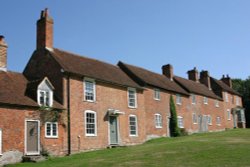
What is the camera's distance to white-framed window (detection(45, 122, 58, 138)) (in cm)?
2616

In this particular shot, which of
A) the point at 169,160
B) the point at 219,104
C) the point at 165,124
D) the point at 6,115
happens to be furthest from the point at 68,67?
the point at 219,104

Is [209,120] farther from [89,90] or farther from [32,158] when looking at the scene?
[32,158]

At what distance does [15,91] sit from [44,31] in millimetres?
6891

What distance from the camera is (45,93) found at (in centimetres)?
2702

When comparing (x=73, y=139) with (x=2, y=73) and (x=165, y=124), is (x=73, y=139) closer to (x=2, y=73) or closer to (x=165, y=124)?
(x=2, y=73)

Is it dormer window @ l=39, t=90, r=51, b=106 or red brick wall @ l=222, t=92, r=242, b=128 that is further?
red brick wall @ l=222, t=92, r=242, b=128

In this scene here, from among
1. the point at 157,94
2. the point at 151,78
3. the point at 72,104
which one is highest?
the point at 151,78

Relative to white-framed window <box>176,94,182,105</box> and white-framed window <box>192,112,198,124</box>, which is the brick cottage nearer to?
white-framed window <box>176,94,182,105</box>

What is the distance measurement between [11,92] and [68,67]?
5710 millimetres

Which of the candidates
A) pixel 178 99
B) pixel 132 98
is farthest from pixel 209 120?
pixel 132 98

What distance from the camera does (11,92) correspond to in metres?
25.2

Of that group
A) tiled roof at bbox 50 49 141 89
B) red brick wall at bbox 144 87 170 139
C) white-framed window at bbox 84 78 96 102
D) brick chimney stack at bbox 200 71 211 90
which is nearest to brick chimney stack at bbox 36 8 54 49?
tiled roof at bbox 50 49 141 89

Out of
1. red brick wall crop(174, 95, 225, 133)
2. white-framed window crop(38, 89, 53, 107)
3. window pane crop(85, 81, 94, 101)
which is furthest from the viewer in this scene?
red brick wall crop(174, 95, 225, 133)

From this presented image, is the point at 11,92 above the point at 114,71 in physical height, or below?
below
